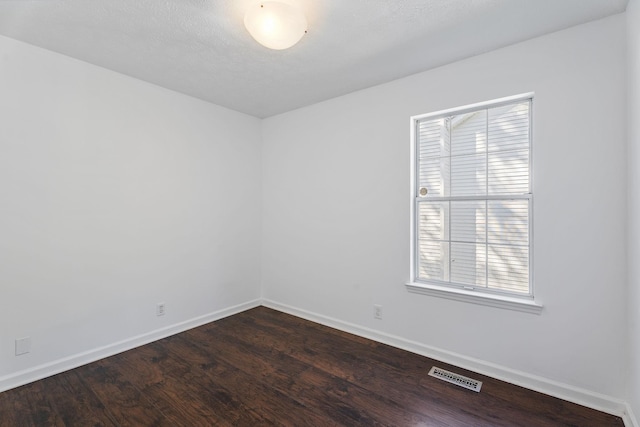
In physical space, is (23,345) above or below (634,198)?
below

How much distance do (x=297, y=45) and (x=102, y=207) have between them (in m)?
2.24

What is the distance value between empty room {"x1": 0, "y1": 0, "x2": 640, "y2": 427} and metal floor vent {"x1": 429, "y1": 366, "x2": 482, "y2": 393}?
0.03m

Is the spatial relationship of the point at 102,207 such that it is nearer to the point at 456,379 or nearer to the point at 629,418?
the point at 456,379

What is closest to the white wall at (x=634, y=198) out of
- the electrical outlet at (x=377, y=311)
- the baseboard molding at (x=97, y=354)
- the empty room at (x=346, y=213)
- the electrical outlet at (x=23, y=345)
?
the empty room at (x=346, y=213)

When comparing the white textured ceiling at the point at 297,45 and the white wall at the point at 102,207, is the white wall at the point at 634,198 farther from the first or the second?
the white wall at the point at 102,207

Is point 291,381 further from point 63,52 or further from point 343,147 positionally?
point 63,52

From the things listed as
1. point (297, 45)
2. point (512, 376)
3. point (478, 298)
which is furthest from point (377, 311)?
point (297, 45)

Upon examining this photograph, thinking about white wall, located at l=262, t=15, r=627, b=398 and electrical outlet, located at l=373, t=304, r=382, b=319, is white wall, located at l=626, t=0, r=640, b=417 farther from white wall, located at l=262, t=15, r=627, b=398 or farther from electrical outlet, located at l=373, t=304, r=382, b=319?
electrical outlet, located at l=373, t=304, r=382, b=319

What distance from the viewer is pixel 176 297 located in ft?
10.6

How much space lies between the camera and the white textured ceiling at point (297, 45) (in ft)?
6.12

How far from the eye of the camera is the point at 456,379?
7.59 ft

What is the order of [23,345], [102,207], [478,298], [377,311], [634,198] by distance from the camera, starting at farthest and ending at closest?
[377,311], [102,207], [478,298], [23,345], [634,198]

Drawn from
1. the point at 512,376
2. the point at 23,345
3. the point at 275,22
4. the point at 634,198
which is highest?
the point at 275,22

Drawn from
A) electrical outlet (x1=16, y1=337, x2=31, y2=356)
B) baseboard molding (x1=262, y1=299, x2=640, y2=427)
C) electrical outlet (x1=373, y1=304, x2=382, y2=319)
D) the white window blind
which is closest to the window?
the white window blind
